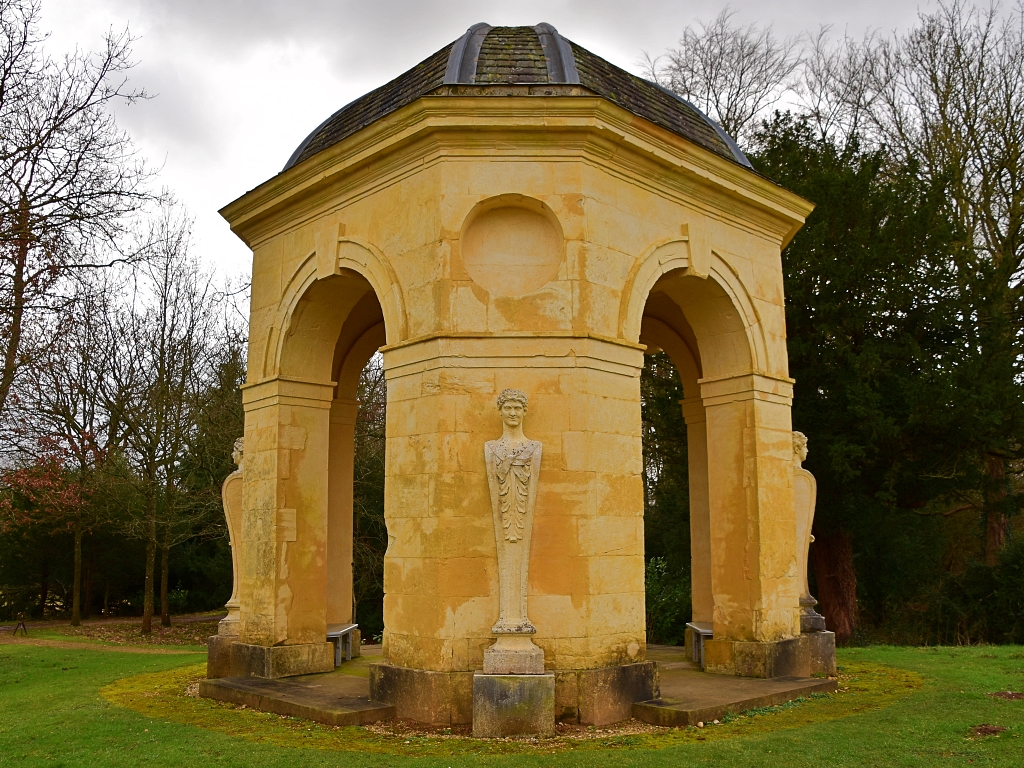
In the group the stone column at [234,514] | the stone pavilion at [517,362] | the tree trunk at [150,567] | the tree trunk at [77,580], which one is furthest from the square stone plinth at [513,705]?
the tree trunk at [77,580]

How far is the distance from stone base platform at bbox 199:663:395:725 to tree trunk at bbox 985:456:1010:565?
42.6ft

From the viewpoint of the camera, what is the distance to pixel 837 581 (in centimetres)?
1761

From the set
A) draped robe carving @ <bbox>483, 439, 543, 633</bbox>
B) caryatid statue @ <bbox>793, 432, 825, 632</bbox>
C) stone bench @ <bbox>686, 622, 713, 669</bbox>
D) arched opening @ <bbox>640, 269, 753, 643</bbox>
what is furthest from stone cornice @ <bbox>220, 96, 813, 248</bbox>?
stone bench @ <bbox>686, 622, 713, 669</bbox>

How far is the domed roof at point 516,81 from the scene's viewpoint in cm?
895

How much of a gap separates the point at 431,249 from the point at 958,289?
12.5 metres

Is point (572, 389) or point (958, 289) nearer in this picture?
point (572, 389)

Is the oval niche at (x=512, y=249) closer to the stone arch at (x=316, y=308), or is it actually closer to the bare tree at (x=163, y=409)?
the stone arch at (x=316, y=308)

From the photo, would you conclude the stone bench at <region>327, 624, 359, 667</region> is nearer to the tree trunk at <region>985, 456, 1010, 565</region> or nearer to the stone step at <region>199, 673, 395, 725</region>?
the stone step at <region>199, 673, 395, 725</region>

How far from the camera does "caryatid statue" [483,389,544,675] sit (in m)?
7.61

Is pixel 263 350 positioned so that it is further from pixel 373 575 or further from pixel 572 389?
pixel 373 575

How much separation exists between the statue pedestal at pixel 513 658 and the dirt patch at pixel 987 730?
3.58m

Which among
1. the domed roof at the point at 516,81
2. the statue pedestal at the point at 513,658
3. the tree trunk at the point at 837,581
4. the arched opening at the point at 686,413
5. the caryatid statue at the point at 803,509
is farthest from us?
the tree trunk at the point at 837,581

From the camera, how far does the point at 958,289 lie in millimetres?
16922

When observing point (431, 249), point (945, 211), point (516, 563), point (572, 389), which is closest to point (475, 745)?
point (516, 563)
